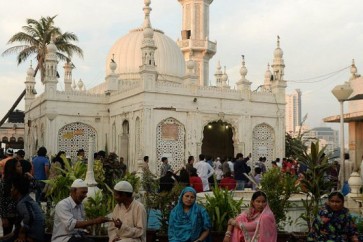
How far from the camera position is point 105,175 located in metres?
9.91

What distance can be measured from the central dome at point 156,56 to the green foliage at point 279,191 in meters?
20.2

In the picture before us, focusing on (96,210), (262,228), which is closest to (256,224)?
(262,228)

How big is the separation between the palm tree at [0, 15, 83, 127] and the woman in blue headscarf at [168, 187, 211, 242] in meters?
24.7

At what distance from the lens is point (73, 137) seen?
22984 millimetres

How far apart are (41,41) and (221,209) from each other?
2481 centimetres

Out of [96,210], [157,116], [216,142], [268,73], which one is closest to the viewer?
[96,210]

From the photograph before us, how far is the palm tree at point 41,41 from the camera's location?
29.4 m

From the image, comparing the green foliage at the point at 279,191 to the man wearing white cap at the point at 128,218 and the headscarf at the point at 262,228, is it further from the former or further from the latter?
the man wearing white cap at the point at 128,218

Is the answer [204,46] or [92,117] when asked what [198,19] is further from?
[92,117]

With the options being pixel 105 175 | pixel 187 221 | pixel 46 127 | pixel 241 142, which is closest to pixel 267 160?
pixel 241 142

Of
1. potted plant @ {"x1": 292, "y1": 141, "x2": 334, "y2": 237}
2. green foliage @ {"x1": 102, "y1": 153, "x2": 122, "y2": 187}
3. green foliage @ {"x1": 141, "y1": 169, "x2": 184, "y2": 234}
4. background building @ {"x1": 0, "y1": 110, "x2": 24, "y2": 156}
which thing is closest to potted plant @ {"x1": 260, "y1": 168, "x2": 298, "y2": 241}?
potted plant @ {"x1": 292, "y1": 141, "x2": 334, "y2": 237}

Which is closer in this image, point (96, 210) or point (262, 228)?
point (262, 228)

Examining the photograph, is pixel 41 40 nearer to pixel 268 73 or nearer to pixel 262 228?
pixel 268 73

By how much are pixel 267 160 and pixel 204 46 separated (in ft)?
46.5
